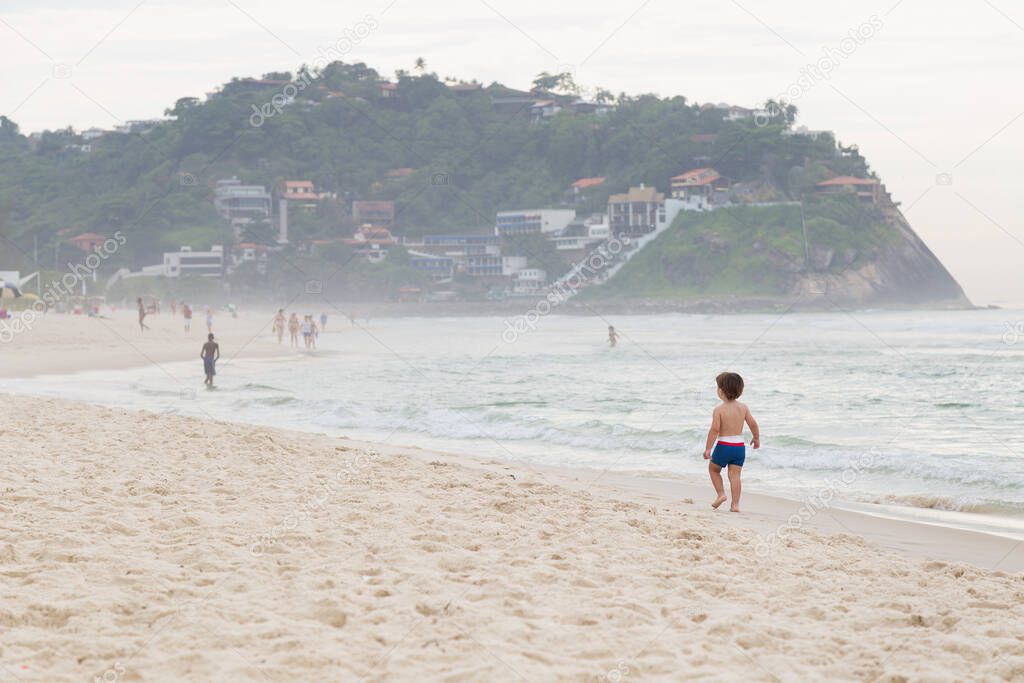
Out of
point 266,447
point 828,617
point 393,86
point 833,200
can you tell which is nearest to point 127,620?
point 828,617

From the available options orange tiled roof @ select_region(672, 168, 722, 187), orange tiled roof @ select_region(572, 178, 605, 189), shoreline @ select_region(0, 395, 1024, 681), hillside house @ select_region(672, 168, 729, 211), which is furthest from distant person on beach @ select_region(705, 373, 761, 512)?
orange tiled roof @ select_region(572, 178, 605, 189)

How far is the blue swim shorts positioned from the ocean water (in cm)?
163

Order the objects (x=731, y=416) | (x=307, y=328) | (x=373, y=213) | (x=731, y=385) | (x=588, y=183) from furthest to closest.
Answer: (x=588, y=183), (x=373, y=213), (x=307, y=328), (x=731, y=416), (x=731, y=385)

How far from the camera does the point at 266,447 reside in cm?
977

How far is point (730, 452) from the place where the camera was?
24.9 ft

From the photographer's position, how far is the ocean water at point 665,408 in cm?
1019

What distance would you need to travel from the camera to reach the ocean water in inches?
401

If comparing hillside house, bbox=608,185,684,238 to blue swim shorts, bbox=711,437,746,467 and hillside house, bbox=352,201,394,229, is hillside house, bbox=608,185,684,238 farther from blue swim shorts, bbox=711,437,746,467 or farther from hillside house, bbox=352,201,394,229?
blue swim shorts, bbox=711,437,746,467

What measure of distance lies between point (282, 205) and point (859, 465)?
11195 cm

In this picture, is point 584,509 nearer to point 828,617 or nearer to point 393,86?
point 828,617

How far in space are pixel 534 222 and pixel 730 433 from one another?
11573 cm

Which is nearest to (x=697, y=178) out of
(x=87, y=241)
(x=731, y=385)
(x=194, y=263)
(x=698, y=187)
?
(x=698, y=187)

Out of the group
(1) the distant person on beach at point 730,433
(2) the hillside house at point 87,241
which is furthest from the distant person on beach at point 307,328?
(2) the hillside house at point 87,241

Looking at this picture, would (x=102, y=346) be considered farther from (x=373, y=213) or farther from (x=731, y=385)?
(x=373, y=213)
